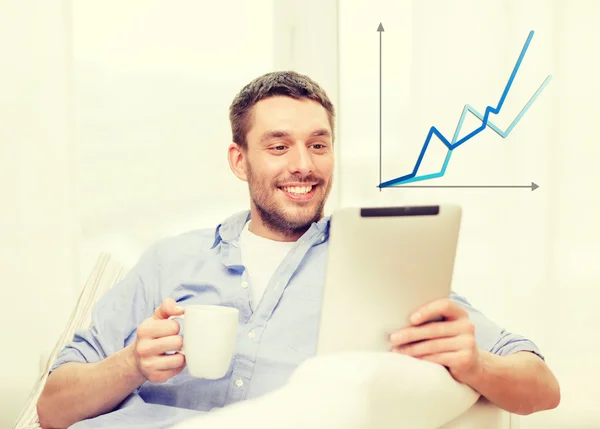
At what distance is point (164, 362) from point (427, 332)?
0.41m

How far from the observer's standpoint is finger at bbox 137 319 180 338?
1.06 m

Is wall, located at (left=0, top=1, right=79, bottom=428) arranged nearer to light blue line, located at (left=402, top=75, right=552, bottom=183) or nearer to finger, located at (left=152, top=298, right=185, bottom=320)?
light blue line, located at (left=402, top=75, right=552, bottom=183)

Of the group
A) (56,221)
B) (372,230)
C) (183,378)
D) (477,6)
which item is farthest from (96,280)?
(477,6)

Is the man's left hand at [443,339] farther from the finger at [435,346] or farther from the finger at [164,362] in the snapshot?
the finger at [164,362]

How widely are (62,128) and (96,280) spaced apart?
0.96 metres

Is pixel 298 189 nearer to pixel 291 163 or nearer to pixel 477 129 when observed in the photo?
pixel 291 163

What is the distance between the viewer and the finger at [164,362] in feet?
3.48

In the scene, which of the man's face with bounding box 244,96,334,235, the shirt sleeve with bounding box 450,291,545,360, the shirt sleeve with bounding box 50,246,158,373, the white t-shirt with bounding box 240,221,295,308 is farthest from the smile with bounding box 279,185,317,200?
the shirt sleeve with bounding box 450,291,545,360

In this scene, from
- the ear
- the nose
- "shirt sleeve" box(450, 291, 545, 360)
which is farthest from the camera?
the ear

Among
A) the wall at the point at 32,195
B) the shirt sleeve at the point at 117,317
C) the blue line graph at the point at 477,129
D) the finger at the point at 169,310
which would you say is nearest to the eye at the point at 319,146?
the shirt sleeve at the point at 117,317

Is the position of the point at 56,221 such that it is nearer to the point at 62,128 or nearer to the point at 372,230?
the point at 62,128

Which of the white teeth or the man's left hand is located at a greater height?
the white teeth

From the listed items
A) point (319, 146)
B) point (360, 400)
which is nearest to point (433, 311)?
point (360, 400)

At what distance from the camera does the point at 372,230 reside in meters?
0.90
